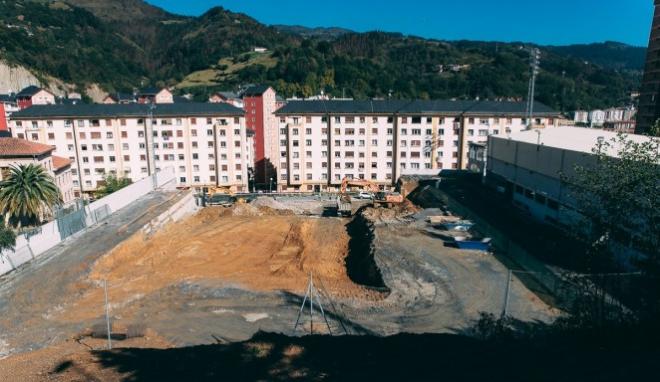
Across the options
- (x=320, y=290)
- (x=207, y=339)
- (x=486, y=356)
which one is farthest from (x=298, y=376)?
(x=320, y=290)

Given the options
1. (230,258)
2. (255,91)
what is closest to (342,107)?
(255,91)

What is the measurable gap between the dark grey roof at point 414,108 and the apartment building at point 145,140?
1021cm

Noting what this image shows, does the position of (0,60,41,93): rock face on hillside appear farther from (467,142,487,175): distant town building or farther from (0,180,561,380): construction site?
(467,142,487,175): distant town building

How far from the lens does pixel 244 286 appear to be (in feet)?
97.6

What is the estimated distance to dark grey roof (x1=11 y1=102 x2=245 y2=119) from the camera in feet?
216

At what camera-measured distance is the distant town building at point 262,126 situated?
8212cm

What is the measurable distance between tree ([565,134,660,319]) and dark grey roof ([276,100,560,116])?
177ft

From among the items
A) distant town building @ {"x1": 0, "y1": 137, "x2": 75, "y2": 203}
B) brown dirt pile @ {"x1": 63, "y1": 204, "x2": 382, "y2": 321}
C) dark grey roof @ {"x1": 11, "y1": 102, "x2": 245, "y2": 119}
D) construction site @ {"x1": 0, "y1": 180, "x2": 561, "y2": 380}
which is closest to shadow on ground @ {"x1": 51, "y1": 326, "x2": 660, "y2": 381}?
construction site @ {"x1": 0, "y1": 180, "x2": 561, "y2": 380}

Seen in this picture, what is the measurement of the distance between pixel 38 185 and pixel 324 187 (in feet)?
141

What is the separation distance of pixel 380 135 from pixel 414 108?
22.5ft

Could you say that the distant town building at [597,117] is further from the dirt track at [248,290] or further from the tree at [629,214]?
the tree at [629,214]

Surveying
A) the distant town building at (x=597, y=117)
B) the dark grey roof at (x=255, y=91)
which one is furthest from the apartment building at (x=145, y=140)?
the distant town building at (x=597, y=117)

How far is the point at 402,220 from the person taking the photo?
4406 centimetres

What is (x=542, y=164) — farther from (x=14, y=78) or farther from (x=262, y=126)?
(x=14, y=78)
